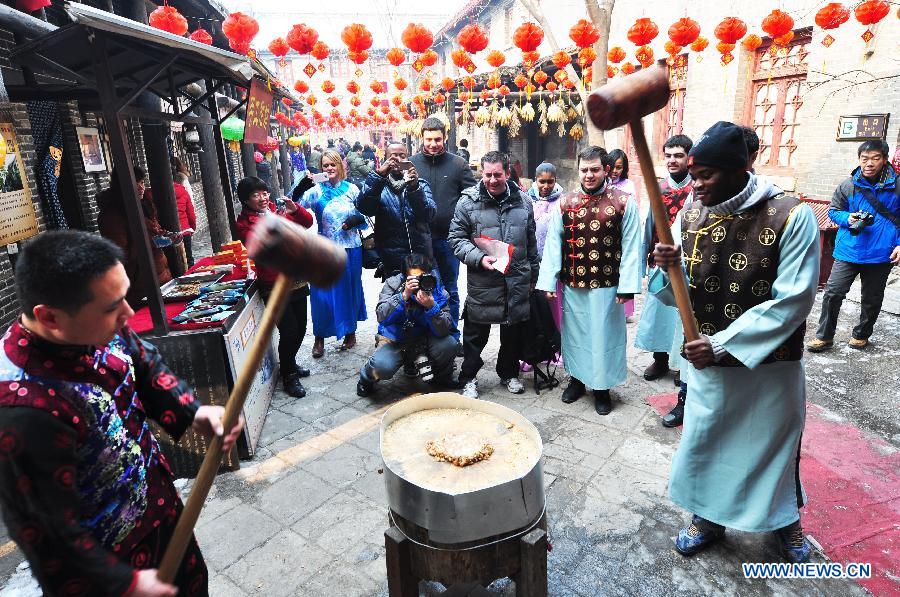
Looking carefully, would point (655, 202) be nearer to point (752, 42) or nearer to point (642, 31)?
point (642, 31)

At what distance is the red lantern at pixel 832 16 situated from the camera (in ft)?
22.8

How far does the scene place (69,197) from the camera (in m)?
6.94

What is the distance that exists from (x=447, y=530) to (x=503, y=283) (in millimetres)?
2778

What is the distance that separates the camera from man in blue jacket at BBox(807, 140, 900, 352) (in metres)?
5.26

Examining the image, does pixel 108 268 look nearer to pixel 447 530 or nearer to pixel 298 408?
pixel 447 530

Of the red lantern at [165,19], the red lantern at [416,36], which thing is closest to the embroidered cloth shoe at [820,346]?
the red lantern at [416,36]

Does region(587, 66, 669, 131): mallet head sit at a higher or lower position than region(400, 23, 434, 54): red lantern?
lower

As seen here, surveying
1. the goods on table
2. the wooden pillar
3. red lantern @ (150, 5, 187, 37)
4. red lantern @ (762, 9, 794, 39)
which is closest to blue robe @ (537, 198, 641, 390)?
the goods on table

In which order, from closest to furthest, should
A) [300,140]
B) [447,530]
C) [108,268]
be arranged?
[108,268]
[447,530]
[300,140]

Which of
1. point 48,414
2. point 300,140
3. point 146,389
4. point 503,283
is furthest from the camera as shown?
point 300,140

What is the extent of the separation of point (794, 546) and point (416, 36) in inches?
421

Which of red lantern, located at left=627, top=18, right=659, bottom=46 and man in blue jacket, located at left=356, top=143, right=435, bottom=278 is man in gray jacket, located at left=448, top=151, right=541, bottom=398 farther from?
red lantern, located at left=627, top=18, right=659, bottom=46

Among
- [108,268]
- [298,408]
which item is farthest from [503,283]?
[108,268]

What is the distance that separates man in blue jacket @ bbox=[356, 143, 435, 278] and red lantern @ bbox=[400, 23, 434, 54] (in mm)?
6442
